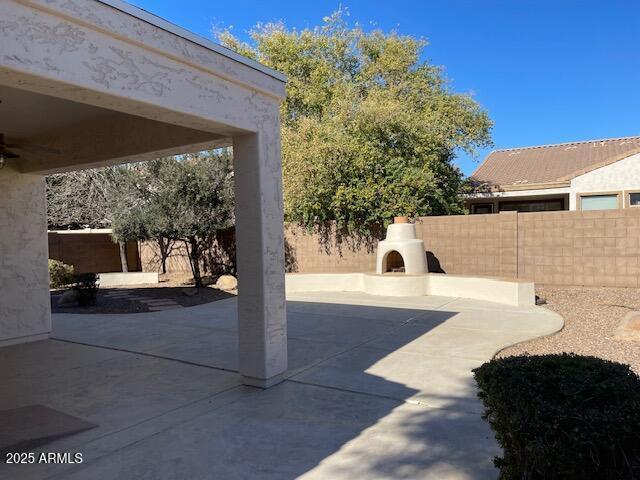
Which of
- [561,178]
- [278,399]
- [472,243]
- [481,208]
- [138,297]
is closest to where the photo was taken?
[278,399]

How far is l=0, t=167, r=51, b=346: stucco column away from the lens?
7438mm

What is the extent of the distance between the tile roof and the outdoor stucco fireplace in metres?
8.67

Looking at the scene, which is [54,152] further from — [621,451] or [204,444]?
[621,451]

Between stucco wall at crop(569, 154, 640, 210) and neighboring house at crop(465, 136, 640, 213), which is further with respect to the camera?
neighboring house at crop(465, 136, 640, 213)

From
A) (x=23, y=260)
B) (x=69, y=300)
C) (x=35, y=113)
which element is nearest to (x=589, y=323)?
(x=35, y=113)

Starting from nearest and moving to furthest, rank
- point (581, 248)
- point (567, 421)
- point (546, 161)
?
point (567, 421) < point (581, 248) < point (546, 161)

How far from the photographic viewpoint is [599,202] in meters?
17.5

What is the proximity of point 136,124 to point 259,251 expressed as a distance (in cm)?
250

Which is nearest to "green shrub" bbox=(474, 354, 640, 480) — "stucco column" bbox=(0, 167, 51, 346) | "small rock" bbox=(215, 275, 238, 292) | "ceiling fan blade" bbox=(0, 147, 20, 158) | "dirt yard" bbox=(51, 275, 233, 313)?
"ceiling fan blade" bbox=(0, 147, 20, 158)

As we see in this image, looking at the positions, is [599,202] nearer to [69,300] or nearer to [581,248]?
[581,248]

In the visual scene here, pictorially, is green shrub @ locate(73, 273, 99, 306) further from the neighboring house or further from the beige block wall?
the neighboring house

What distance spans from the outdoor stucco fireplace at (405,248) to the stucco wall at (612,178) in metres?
8.38

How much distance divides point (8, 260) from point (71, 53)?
5373 mm

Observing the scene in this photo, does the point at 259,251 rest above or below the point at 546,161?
below
